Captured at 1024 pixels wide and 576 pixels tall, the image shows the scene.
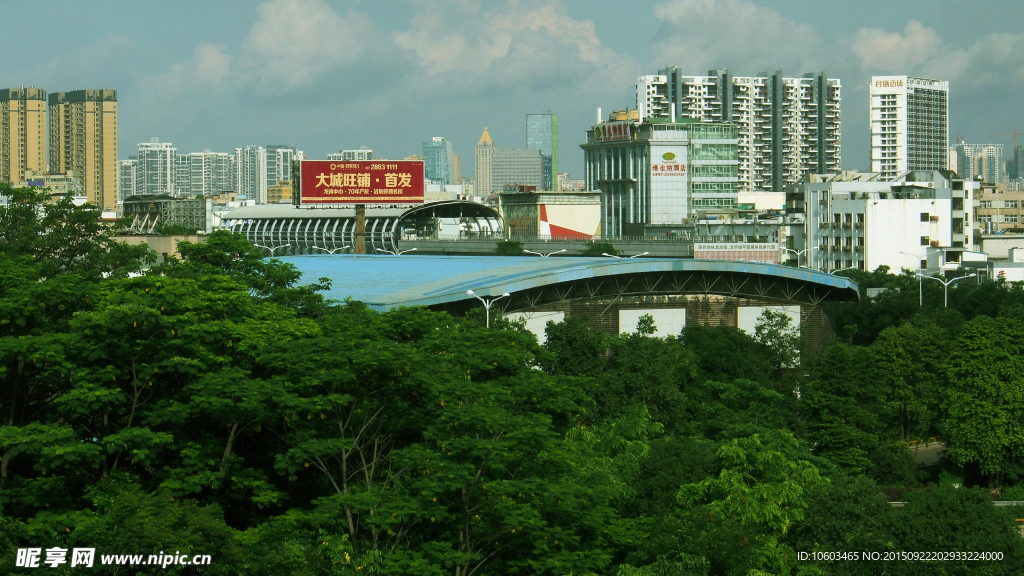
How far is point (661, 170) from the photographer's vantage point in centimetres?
14812

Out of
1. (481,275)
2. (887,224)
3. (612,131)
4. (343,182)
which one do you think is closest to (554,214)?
(612,131)

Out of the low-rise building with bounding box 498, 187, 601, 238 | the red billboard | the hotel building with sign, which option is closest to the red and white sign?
the hotel building with sign

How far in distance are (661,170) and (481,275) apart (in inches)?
3617

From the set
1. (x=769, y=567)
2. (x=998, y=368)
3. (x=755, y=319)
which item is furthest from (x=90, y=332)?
(x=755, y=319)

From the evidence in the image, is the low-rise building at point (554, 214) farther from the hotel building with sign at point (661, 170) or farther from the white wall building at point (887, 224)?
the white wall building at point (887, 224)

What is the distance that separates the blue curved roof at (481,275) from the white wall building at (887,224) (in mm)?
33742

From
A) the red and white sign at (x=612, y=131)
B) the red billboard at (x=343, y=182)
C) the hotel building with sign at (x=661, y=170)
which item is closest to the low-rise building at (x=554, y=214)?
the hotel building with sign at (x=661, y=170)

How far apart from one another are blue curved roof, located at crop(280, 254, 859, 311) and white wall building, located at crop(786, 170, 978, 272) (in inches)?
1328

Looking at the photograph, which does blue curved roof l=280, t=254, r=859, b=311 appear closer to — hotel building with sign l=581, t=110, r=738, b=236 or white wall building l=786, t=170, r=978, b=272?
white wall building l=786, t=170, r=978, b=272

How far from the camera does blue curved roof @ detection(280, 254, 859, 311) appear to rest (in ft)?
175

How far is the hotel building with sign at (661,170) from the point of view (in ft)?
485

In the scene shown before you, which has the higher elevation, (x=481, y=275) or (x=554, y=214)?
(x=554, y=214)

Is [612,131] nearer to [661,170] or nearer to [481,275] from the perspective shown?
[661,170]

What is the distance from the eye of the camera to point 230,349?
24141 millimetres
